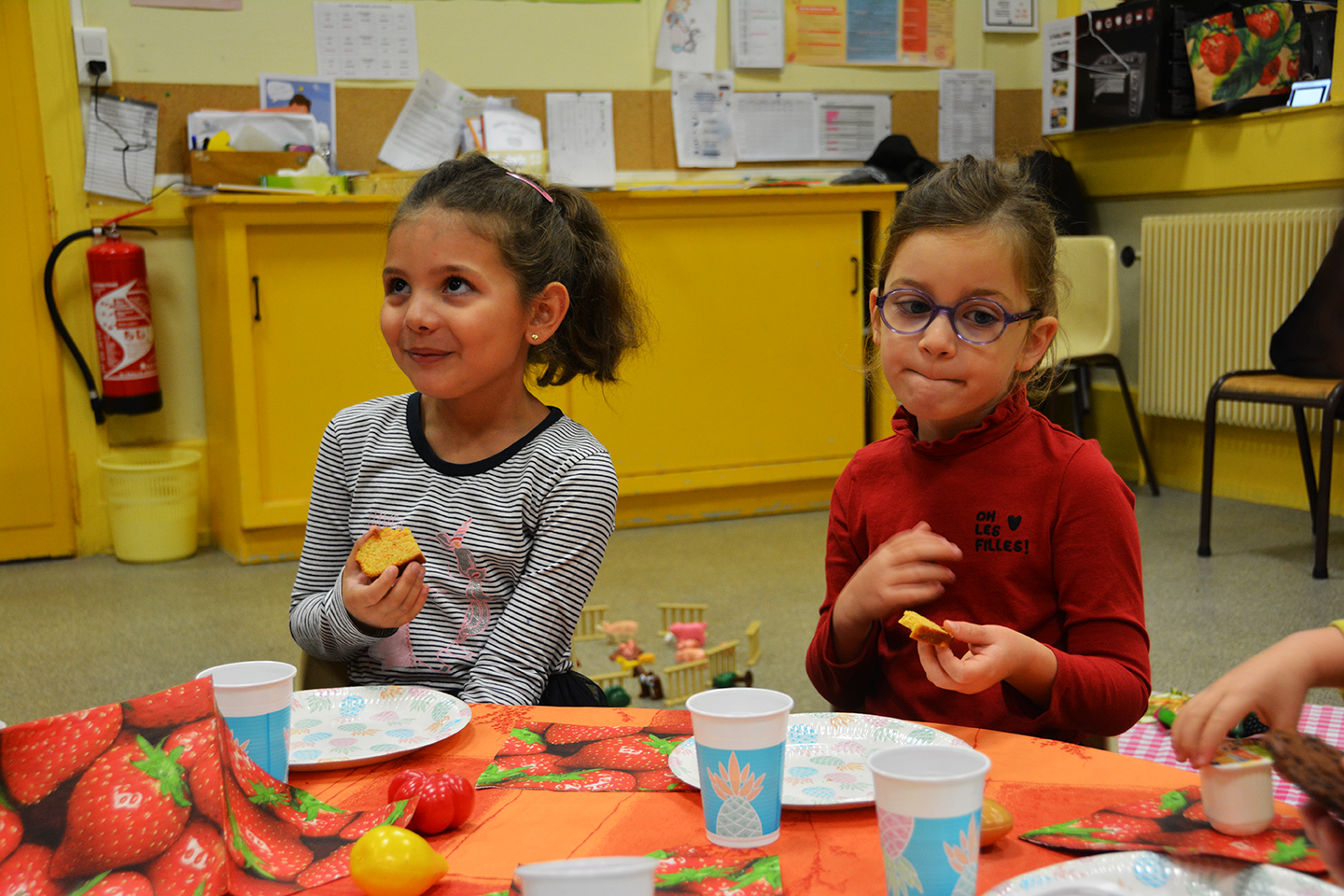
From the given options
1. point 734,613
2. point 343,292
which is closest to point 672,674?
point 734,613

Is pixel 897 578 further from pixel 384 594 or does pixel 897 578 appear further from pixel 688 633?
pixel 688 633

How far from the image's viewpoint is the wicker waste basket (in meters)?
3.41

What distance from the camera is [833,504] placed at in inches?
49.3

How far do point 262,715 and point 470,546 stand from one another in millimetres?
485

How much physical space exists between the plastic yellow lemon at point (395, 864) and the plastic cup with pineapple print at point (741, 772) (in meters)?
0.16

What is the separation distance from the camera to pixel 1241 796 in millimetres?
635

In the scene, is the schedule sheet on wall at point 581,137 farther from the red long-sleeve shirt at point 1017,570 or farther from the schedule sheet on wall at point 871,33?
the red long-sleeve shirt at point 1017,570

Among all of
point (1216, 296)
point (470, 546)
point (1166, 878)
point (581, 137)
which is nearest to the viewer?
point (1166, 878)

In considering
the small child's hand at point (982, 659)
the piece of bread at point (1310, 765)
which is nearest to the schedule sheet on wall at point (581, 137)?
the small child's hand at point (982, 659)

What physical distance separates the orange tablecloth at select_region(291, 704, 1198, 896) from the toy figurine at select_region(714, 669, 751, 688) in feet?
4.53

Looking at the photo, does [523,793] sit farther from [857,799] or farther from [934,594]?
[934,594]

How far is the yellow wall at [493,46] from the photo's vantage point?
11.5 ft

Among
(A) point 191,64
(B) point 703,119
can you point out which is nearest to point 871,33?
(B) point 703,119

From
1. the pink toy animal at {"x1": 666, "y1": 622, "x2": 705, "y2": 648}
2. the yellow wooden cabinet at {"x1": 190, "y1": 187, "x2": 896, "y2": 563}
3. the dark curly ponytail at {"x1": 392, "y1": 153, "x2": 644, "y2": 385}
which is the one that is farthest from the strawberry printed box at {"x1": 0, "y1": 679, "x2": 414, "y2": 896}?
the yellow wooden cabinet at {"x1": 190, "y1": 187, "x2": 896, "y2": 563}
